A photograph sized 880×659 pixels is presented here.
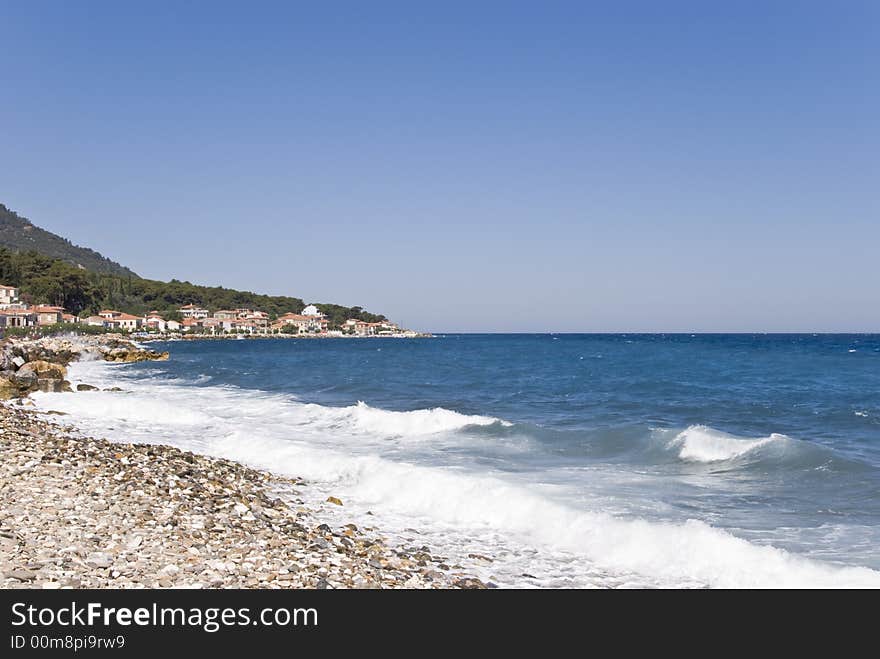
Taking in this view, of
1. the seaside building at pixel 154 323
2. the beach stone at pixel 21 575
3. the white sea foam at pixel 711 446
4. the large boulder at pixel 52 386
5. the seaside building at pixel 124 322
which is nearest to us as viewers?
the beach stone at pixel 21 575

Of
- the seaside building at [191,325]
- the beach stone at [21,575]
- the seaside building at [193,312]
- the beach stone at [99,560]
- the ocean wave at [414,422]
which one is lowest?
the ocean wave at [414,422]

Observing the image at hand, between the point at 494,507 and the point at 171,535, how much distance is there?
4.83 metres

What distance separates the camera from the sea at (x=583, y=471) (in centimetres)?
804

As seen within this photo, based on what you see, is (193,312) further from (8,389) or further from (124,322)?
(8,389)

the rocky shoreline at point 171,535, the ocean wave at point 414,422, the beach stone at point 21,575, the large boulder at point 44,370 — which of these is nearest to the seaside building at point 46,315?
the large boulder at point 44,370

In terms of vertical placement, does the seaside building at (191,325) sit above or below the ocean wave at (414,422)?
above

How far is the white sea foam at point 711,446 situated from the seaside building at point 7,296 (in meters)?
103

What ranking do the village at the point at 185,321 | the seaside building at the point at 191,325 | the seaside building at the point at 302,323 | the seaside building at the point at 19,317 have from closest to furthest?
1. the seaside building at the point at 19,317
2. the village at the point at 185,321
3. the seaside building at the point at 191,325
4. the seaside building at the point at 302,323

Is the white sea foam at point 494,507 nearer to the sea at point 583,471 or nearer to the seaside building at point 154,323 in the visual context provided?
the sea at point 583,471

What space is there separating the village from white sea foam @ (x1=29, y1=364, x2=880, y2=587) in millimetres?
85408

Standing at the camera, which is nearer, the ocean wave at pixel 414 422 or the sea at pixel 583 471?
the sea at pixel 583 471
